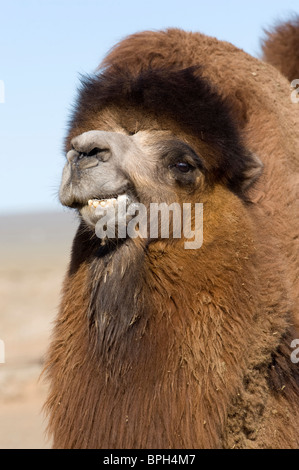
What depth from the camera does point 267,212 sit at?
4465 mm

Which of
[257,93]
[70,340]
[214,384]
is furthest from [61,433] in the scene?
[257,93]

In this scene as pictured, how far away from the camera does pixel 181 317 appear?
3.90 meters

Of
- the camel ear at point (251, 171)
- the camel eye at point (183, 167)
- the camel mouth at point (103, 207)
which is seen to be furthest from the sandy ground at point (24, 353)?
the camel ear at point (251, 171)

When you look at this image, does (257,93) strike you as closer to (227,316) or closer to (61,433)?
(227,316)

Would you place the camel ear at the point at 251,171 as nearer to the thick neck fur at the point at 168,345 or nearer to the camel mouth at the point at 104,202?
the thick neck fur at the point at 168,345

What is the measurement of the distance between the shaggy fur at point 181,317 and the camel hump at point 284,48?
2.36 meters

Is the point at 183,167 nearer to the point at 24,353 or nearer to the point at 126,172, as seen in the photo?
the point at 126,172

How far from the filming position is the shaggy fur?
152 inches

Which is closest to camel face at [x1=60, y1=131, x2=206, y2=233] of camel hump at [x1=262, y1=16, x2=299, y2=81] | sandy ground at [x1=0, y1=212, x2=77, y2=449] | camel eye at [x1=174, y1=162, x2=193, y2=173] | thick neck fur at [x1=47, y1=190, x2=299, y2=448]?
camel eye at [x1=174, y1=162, x2=193, y2=173]

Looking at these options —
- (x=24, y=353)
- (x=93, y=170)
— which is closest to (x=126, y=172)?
(x=93, y=170)

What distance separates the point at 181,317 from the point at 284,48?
11.9ft

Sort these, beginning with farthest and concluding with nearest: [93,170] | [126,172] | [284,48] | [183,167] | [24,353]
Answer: [24,353] < [284,48] < [183,167] < [126,172] < [93,170]

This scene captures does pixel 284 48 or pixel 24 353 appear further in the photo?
pixel 24 353
